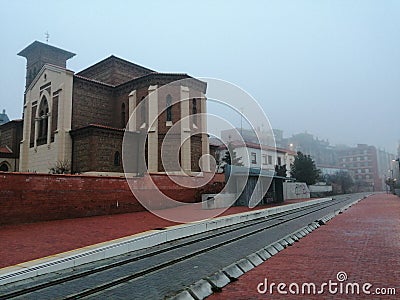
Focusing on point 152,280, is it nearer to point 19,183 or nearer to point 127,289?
point 127,289

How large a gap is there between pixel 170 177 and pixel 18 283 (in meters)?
15.9

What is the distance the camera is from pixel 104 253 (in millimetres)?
8367

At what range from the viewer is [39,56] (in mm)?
43812

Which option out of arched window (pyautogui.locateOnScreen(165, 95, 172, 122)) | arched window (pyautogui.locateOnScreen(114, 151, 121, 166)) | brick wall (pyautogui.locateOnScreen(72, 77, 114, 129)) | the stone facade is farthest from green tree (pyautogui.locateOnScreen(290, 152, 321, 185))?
the stone facade

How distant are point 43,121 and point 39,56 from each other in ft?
57.4

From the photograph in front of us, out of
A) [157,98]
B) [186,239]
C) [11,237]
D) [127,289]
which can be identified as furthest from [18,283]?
[157,98]

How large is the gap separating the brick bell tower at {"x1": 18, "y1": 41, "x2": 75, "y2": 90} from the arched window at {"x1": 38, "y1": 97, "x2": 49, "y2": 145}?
1429 centimetres

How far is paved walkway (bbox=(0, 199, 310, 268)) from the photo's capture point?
27.8ft

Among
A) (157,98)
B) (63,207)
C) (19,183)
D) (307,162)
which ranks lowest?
(63,207)

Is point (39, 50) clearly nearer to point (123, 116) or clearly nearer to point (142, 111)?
point (123, 116)

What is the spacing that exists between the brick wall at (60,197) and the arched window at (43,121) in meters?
15.4

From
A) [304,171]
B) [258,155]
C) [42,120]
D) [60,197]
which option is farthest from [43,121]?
[258,155]

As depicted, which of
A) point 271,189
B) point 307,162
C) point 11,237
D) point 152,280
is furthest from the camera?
point 307,162

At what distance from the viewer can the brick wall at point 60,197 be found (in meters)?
13.1
